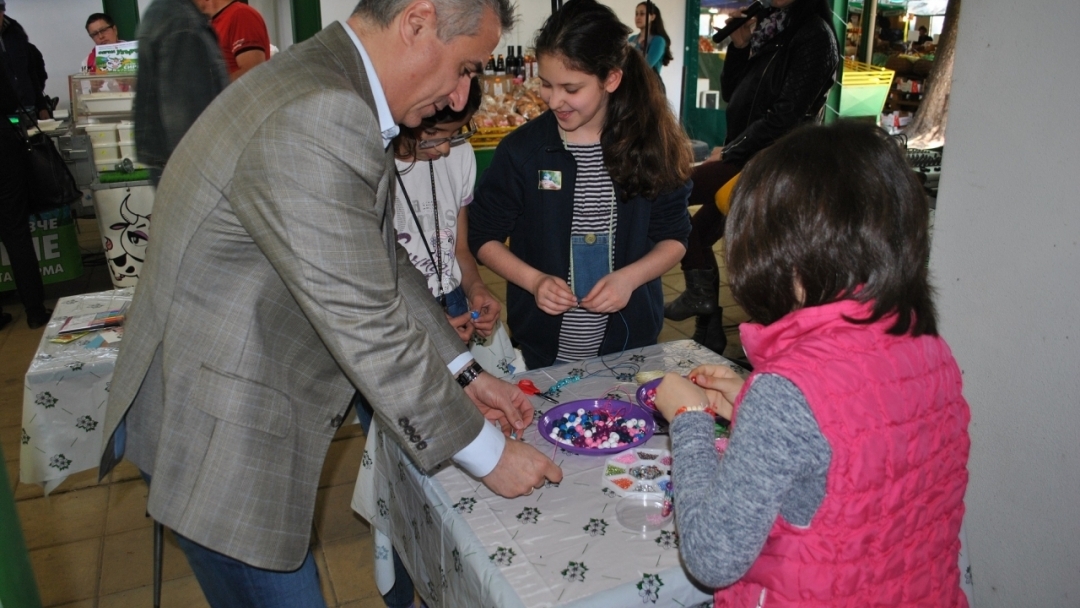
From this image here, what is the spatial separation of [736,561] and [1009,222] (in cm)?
132

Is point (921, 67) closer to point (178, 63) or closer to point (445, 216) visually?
point (445, 216)

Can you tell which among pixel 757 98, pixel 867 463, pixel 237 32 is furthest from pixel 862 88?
pixel 867 463

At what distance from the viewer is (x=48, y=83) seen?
873 cm

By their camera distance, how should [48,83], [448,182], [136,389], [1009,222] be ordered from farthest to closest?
[48,83] < [448,182] < [1009,222] < [136,389]

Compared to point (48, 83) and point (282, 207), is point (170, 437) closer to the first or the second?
point (282, 207)

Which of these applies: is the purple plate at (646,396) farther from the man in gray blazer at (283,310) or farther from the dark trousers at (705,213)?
→ the dark trousers at (705,213)

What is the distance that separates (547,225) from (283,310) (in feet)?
3.66

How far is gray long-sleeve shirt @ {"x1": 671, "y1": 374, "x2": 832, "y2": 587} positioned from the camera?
962 mm

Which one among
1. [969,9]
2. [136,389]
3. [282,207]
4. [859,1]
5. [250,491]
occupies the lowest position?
[250,491]

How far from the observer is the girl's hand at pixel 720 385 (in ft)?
4.60

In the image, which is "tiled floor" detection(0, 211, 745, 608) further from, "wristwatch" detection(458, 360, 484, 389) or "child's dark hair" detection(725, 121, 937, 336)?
"child's dark hair" detection(725, 121, 937, 336)

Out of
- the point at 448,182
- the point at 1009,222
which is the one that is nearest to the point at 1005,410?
the point at 1009,222

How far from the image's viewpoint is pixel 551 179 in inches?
87.3

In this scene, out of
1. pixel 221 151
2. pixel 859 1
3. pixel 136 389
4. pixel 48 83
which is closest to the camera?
pixel 221 151
